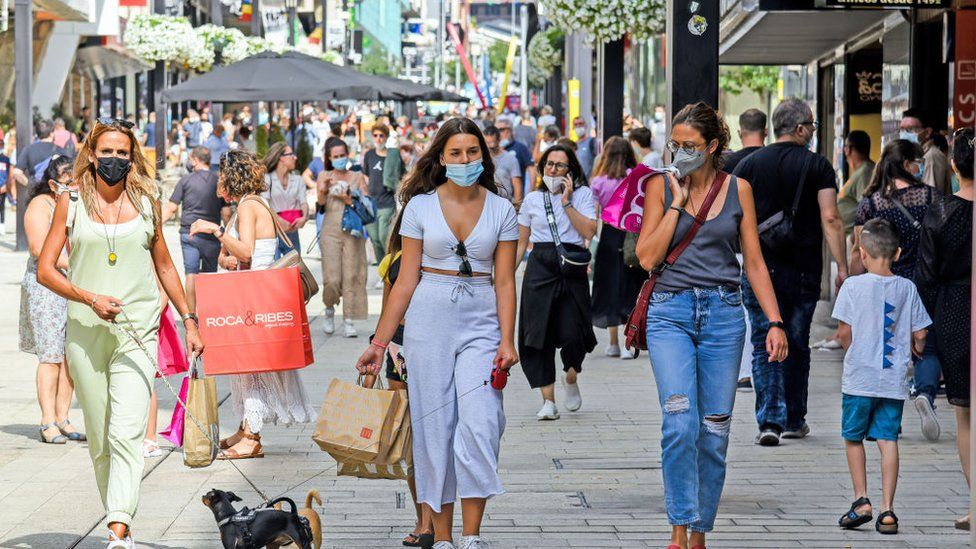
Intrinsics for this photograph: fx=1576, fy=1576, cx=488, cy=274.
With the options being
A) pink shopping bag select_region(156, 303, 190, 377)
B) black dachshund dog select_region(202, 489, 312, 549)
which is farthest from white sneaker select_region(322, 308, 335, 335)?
black dachshund dog select_region(202, 489, 312, 549)

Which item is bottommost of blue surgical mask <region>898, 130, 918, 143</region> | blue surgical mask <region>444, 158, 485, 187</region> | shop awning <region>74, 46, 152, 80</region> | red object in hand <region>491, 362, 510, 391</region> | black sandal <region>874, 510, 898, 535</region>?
black sandal <region>874, 510, 898, 535</region>

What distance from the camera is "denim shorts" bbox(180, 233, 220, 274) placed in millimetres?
12617

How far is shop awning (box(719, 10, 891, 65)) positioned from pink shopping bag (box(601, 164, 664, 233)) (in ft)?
23.3

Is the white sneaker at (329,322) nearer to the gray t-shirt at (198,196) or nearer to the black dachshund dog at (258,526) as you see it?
the gray t-shirt at (198,196)

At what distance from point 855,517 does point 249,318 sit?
3.42m

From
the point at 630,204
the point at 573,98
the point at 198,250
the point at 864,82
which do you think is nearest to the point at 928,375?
the point at 630,204

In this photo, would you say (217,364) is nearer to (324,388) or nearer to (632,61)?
(324,388)

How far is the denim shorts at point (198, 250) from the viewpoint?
1262 cm

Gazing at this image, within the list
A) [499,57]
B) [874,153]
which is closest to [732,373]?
[874,153]

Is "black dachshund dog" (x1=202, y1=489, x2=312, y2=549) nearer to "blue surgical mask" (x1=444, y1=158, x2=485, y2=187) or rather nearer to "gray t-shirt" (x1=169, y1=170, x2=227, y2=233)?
"blue surgical mask" (x1=444, y1=158, x2=485, y2=187)

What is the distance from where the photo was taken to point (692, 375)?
5902 mm

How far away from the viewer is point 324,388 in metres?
11.2

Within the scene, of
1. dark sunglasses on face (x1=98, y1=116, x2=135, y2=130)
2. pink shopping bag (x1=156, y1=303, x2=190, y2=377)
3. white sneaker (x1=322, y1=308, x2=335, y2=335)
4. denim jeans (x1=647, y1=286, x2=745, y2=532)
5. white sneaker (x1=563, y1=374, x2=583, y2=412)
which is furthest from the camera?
white sneaker (x1=322, y1=308, x2=335, y2=335)

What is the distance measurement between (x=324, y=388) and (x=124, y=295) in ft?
16.7
